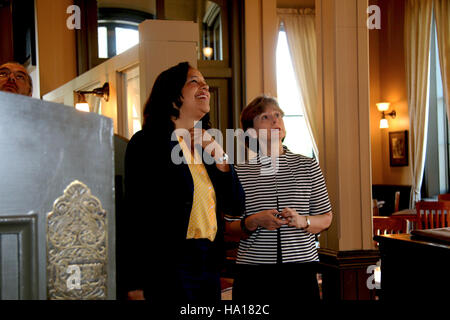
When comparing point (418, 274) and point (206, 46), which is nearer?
point (418, 274)

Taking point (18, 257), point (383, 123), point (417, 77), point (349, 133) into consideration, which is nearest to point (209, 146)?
point (18, 257)

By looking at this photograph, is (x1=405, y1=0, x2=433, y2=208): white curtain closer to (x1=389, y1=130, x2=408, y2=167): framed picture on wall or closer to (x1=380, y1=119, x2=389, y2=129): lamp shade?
(x1=389, y1=130, x2=408, y2=167): framed picture on wall

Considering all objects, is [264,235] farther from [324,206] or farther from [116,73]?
[116,73]

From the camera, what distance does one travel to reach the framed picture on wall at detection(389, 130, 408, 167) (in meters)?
8.77

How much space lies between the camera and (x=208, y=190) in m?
1.58

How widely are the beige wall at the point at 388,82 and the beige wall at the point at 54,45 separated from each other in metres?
6.00

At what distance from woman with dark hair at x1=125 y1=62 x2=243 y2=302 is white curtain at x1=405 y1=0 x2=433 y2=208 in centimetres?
746

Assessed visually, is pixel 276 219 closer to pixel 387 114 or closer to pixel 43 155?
pixel 43 155

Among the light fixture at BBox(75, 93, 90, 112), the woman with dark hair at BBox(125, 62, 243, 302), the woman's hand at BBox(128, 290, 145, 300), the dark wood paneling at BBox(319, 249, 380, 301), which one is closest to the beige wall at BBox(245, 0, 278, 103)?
the light fixture at BBox(75, 93, 90, 112)

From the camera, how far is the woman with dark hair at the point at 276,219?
6.15ft

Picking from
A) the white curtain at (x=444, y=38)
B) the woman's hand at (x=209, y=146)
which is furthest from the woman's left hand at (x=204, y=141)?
the white curtain at (x=444, y=38)

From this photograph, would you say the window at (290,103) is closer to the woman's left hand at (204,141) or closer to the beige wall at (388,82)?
the beige wall at (388,82)

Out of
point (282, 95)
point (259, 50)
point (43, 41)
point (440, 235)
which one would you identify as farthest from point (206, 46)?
point (440, 235)
